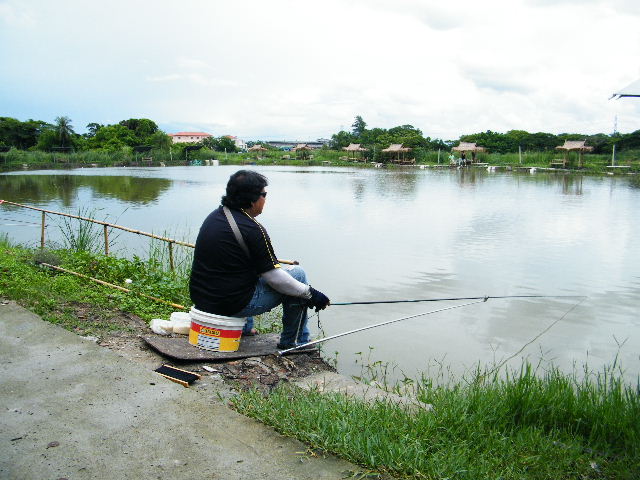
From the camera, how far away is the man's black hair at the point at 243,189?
10.3ft

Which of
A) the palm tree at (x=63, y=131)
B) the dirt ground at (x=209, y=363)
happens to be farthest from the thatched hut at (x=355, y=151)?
the dirt ground at (x=209, y=363)

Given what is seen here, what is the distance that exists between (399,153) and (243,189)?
51.8 metres

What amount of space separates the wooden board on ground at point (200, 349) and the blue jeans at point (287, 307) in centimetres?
14

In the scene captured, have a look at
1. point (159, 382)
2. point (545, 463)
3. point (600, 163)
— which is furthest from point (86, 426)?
point (600, 163)

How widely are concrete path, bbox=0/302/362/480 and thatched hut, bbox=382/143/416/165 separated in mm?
49840

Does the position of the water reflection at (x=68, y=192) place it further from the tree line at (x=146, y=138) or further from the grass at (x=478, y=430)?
the tree line at (x=146, y=138)

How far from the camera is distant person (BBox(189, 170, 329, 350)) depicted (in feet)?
10.2

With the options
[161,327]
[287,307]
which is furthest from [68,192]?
[287,307]

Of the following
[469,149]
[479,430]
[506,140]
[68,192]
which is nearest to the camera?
[479,430]

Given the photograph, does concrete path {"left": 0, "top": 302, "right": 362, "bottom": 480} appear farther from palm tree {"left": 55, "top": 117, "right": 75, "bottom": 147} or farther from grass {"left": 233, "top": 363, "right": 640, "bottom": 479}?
palm tree {"left": 55, "top": 117, "right": 75, "bottom": 147}

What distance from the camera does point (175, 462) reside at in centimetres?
204

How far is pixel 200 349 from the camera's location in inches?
128

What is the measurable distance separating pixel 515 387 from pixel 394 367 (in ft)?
5.32

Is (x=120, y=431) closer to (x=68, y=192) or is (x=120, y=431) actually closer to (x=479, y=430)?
(x=479, y=430)
